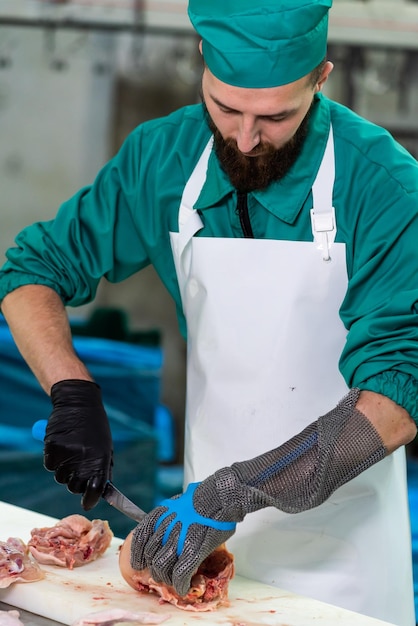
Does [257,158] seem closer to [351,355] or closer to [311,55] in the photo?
[311,55]

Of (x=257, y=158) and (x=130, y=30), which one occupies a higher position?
(x=257, y=158)

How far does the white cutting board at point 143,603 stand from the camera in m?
1.94

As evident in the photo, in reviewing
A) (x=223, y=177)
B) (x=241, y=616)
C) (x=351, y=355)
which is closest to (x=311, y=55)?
(x=223, y=177)

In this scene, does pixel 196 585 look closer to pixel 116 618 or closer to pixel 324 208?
pixel 116 618

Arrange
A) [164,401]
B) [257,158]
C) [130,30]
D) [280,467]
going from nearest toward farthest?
[280,467], [257,158], [130,30], [164,401]

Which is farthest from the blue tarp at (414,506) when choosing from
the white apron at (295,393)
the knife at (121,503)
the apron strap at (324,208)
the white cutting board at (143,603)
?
the apron strap at (324,208)

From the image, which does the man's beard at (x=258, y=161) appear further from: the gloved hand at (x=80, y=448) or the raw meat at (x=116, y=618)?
the raw meat at (x=116, y=618)

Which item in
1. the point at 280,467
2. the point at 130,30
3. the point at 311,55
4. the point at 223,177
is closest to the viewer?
the point at 280,467

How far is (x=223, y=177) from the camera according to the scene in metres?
2.43

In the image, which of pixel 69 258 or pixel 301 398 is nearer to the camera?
pixel 301 398

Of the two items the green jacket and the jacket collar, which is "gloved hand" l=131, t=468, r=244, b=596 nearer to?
the green jacket

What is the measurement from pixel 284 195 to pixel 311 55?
0.39 metres

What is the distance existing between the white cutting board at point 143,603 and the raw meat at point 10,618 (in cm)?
6

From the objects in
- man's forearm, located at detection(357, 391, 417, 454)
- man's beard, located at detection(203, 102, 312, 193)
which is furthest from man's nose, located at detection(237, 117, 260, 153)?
man's forearm, located at detection(357, 391, 417, 454)
